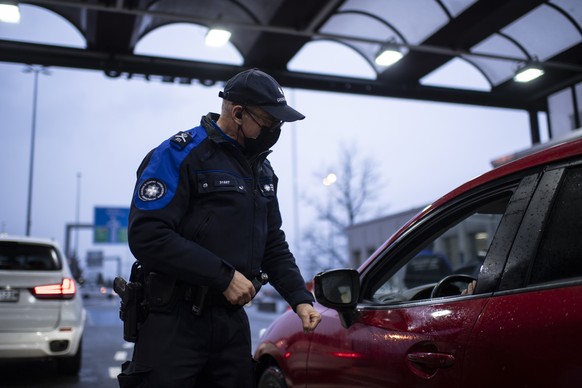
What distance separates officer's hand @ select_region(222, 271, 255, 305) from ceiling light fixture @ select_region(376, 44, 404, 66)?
8.92 metres

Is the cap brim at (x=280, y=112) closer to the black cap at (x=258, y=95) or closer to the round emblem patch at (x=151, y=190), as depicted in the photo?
Result: the black cap at (x=258, y=95)

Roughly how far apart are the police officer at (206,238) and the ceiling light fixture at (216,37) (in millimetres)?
7675

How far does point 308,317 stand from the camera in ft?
8.40

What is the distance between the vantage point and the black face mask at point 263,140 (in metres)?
2.50

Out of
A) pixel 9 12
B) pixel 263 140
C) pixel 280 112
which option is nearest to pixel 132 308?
pixel 263 140

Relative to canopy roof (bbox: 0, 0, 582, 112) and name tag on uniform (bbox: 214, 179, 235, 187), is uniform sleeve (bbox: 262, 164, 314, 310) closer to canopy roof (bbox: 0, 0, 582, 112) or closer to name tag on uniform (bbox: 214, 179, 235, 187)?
name tag on uniform (bbox: 214, 179, 235, 187)

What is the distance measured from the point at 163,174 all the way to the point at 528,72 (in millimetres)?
10589

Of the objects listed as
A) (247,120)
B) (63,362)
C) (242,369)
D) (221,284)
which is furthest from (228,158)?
(63,362)

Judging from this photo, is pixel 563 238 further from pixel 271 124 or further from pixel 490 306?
pixel 271 124

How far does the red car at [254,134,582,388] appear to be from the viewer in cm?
173

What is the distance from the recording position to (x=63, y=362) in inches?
284

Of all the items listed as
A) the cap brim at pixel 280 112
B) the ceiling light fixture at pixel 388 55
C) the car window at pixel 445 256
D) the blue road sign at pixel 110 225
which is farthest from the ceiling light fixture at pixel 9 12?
the blue road sign at pixel 110 225

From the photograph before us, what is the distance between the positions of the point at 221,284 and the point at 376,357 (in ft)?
2.13

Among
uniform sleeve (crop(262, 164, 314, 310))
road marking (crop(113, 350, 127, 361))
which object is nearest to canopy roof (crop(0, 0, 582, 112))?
road marking (crop(113, 350, 127, 361))
